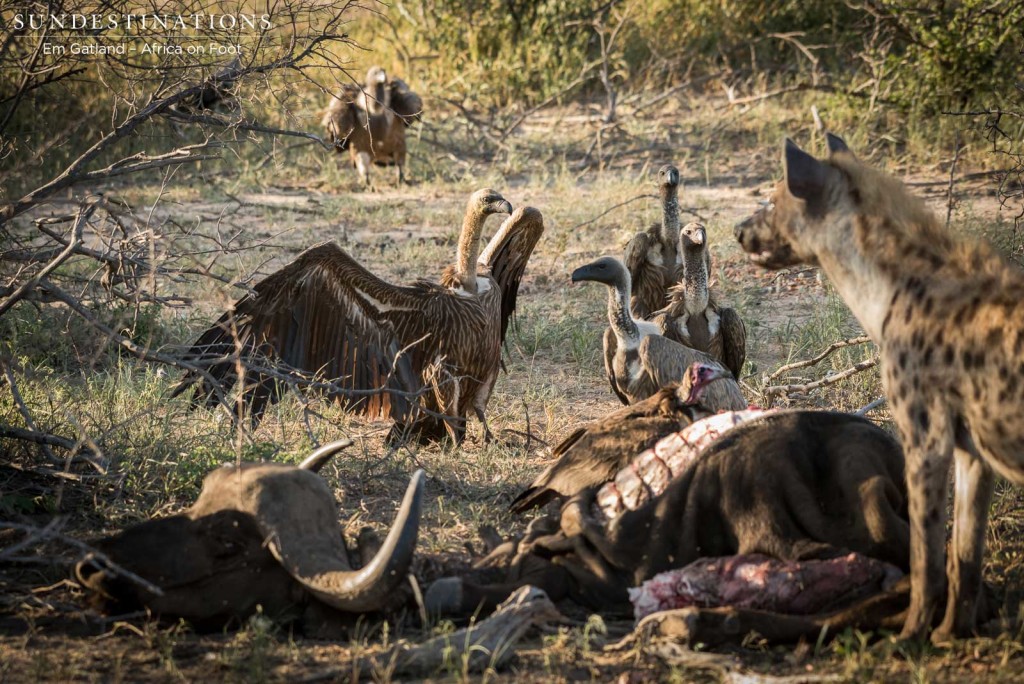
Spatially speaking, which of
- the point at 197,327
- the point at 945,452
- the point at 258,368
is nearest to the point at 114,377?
the point at 197,327

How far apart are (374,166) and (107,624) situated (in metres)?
8.46

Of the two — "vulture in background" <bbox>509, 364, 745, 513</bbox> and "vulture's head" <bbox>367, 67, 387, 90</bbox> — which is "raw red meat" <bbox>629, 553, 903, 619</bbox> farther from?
"vulture's head" <bbox>367, 67, 387, 90</bbox>

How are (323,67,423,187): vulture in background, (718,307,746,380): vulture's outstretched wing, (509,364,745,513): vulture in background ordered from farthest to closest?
(323,67,423,187): vulture in background
(718,307,746,380): vulture's outstretched wing
(509,364,745,513): vulture in background

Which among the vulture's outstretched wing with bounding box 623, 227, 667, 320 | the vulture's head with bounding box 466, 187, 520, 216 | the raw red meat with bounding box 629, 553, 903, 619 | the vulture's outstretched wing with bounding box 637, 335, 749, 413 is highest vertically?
the vulture's head with bounding box 466, 187, 520, 216

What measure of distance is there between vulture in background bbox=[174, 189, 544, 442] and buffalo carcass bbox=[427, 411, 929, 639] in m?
1.58

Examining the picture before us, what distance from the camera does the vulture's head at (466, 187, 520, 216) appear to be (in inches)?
249

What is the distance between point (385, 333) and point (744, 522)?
2.75 meters

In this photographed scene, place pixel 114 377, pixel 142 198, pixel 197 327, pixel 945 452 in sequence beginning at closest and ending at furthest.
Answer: pixel 945 452 < pixel 114 377 < pixel 197 327 < pixel 142 198

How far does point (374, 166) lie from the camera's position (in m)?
11.5

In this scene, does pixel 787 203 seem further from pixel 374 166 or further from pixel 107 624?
pixel 374 166

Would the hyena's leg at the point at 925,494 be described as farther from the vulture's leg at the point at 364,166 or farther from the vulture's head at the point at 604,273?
the vulture's leg at the point at 364,166

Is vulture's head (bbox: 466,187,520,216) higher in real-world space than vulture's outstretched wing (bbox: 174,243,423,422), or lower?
higher

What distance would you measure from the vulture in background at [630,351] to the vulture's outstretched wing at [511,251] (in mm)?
527

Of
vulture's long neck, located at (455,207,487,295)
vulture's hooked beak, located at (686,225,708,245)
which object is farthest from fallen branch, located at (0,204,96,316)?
Result: vulture's hooked beak, located at (686,225,708,245)
